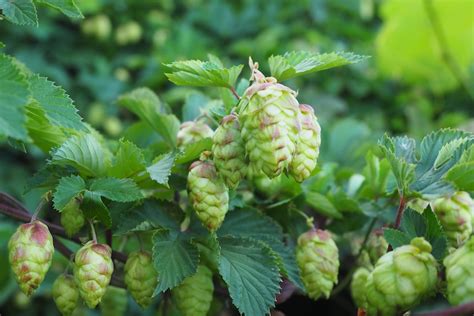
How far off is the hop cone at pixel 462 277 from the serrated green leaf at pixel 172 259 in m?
0.36

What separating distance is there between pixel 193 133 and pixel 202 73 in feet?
0.64

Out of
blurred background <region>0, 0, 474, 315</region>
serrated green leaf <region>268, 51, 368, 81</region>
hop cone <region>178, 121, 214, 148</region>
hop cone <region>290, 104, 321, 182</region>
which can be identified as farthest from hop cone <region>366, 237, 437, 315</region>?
blurred background <region>0, 0, 474, 315</region>

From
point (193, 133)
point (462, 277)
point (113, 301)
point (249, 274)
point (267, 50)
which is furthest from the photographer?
point (267, 50)

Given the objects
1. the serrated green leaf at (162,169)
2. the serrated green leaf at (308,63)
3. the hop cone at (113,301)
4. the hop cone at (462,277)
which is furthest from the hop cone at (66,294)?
the hop cone at (462,277)

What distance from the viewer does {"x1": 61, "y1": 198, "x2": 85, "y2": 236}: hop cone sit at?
110 centimetres

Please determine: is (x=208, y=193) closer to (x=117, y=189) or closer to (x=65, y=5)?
(x=117, y=189)

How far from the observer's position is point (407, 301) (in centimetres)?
89

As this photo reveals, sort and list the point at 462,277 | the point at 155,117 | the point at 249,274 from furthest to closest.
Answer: the point at 155,117 < the point at 249,274 < the point at 462,277

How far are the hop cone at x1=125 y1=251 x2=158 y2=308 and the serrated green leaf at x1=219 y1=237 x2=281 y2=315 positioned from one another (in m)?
0.11

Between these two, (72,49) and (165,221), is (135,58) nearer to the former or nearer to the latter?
(72,49)

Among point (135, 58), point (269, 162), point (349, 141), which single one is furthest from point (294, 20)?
point (269, 162)

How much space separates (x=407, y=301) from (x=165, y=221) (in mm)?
Result: 409

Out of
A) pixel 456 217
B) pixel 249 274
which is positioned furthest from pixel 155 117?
pixel 456 217

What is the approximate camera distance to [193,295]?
111 centimetres
